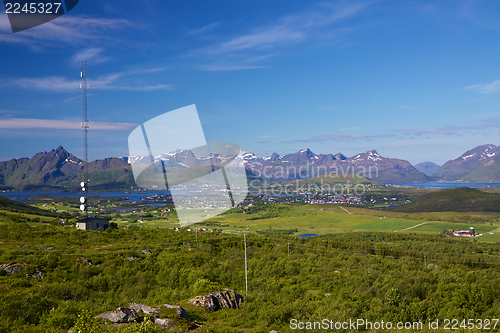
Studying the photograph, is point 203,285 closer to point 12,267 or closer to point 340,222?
point 12,267

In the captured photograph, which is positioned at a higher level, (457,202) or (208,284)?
(208,284)

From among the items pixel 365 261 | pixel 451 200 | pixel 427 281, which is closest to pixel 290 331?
pixel 427 281

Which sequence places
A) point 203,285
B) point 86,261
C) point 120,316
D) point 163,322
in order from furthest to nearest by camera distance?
point 86,261 < point 203,285 < point 163,322 < point 120,316

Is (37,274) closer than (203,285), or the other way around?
(203,285)

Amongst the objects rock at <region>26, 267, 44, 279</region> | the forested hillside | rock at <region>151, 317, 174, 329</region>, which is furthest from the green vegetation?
rock at <region>151, 317, 174, 329</region>

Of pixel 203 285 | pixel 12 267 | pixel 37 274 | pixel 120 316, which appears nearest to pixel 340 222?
pixel 203 285

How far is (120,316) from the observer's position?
1116cm

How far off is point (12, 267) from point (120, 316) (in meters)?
14.7

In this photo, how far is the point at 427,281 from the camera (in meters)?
22.7

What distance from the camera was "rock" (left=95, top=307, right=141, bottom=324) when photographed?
1105 cm

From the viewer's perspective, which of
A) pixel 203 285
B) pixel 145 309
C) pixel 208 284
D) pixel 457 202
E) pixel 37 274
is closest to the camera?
pixel 145 309

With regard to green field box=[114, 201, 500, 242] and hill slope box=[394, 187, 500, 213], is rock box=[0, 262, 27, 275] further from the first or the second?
hill slope box=[394, 187, 500, 213]

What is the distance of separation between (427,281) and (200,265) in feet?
62.7

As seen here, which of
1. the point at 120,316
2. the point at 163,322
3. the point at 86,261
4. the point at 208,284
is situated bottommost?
the point at 208,284
